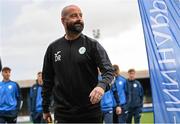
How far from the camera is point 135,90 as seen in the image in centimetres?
1731

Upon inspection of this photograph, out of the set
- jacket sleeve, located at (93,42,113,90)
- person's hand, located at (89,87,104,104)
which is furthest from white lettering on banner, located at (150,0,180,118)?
person's hand, located at (89,87,104,104)

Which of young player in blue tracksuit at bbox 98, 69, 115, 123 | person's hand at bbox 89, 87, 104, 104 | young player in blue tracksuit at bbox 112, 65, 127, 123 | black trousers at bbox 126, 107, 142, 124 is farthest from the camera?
black trousers at bbox 126, 107, 142, 124

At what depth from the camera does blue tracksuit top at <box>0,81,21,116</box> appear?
13984 mm

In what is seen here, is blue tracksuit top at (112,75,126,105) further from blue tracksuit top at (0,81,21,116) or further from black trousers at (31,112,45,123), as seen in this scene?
blue tracksuit top at (0,81,21,116)

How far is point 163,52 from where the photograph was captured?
8.99 m

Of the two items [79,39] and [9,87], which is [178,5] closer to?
[79,39]

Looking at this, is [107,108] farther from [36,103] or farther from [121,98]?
[36,103]

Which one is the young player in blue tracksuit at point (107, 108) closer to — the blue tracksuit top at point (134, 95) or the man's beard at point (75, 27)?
the blue tracksuit top at point (134, 95)

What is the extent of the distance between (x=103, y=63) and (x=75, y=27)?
49cm

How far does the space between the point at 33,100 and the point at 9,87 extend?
3.31 meters

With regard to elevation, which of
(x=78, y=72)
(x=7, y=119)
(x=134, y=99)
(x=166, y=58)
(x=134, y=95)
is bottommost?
(x=78, y=72)

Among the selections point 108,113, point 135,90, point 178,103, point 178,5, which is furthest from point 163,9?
point 135,90

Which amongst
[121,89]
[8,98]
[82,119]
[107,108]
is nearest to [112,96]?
[107,108]

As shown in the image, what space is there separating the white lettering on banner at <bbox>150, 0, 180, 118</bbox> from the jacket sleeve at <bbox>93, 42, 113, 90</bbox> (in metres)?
A: 3.17
